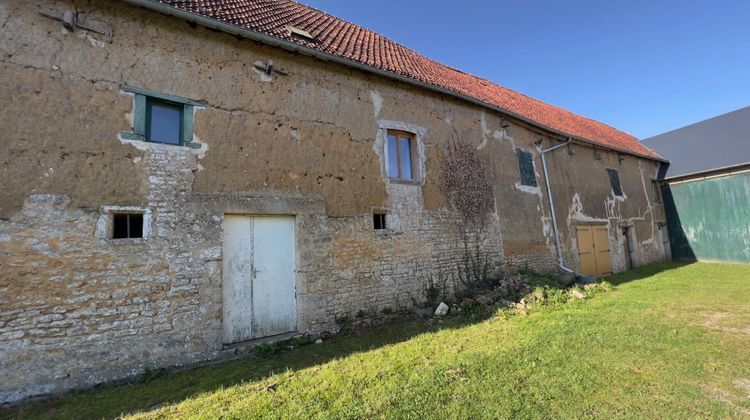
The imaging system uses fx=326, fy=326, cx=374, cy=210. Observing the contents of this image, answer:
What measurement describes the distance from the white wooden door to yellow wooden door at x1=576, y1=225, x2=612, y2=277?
9874mm

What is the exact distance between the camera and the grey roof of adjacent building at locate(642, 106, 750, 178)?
527 inches

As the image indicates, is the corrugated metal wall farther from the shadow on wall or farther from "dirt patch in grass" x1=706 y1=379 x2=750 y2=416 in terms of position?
"dirt patch in grass" x1=706 y1=379 x2=750 y2=416

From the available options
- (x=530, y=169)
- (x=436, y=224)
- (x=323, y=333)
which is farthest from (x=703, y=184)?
(x=323, y=333)

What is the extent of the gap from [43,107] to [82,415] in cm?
372

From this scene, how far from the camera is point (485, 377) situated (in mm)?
3625

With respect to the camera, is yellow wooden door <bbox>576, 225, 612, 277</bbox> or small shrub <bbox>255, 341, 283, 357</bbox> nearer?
small shrub <bbox>255, 341, 283, 357</bbox>

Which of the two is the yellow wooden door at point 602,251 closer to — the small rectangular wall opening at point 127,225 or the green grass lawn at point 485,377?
the green grass lawn at point 485,377

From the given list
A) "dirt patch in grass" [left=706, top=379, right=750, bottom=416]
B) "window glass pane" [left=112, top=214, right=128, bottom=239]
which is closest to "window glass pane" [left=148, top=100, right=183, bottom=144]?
"window glass pane" [left=112, top=214, right=128, bottom=239]

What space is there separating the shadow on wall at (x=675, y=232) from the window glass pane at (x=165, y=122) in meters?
19.8

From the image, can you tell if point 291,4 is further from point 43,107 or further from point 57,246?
point 57,246

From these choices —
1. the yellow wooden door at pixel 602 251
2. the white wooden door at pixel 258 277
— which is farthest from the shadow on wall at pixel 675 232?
the white wooden door at pixel 258 277

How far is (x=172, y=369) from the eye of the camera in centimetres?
439

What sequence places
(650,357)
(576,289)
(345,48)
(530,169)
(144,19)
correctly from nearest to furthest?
1. (650,357)
2. (144,19)
3. (345,48)
4. (576,289)
5. (530,169)

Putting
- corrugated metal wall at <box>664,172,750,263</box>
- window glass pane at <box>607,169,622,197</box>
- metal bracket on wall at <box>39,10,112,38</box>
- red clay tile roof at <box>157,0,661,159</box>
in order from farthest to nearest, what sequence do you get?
window glass pane at <box>607,169,622,197</box> → corrugated metal wall at <box>664,172,750,263</box> → red clay tile roof at <box>157,0,661,159</box> → metal bracket on wall at <box>39,10,112,38</box>
